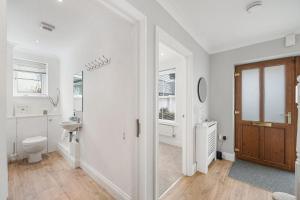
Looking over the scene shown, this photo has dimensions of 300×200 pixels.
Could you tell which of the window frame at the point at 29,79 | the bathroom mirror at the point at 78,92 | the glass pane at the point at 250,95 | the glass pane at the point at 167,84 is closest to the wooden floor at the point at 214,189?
the glass pane at the point at 250,95

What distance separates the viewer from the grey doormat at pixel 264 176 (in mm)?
2012

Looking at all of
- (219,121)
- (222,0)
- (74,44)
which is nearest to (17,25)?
(74,44)

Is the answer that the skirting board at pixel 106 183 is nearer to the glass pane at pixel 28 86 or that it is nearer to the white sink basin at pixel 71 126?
the white sink basin at pixel 71 126

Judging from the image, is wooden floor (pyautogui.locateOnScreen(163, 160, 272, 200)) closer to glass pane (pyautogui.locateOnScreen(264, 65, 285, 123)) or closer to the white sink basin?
glass pane (pyautogui.locateOnScreen(264, 65, 285, 123))

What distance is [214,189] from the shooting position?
6.49 ft

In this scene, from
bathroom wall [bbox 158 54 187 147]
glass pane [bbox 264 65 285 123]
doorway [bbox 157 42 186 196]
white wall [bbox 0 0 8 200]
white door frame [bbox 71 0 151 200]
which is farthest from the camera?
bathroom wall [bbox 158 54 187 147]

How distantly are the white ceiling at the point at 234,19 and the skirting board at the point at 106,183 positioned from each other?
7.78 feet

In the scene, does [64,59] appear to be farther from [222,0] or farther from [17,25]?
[222,0]

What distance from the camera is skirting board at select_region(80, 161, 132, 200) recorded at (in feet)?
5.62

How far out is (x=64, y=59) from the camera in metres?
3.48

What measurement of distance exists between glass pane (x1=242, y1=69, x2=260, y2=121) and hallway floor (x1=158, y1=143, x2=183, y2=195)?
5.71 ft

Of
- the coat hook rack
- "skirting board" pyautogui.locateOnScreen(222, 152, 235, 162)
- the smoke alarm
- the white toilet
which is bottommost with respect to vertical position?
→ "skirting board" pyautogui.locateOnScreen(222, 152, 235, 162)

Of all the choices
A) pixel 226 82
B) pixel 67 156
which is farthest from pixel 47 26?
pixel 226 82

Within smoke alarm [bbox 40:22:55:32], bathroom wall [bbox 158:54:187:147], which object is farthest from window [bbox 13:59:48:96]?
bathroom wall [bbox 158:54:187:147]
